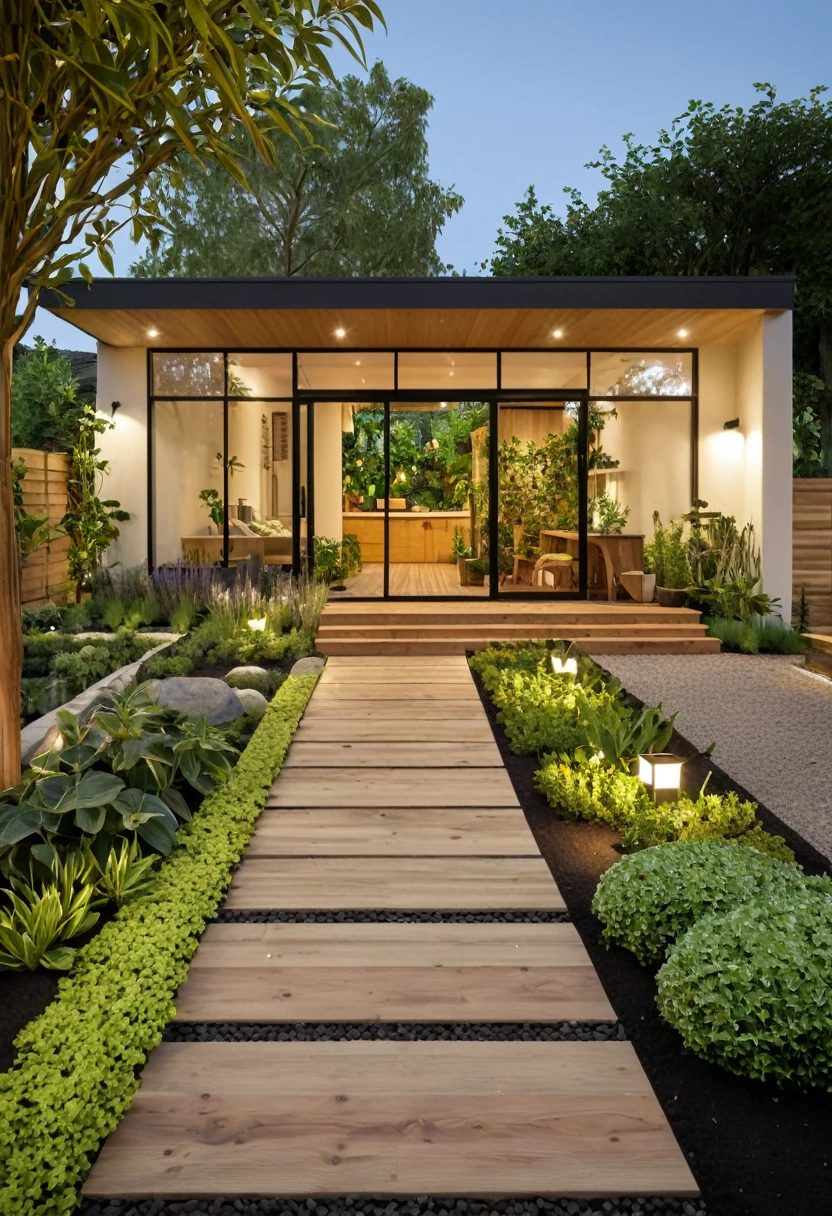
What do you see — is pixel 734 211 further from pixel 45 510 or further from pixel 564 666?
pixel 564 666

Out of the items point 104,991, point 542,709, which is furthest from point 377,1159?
point 542,709

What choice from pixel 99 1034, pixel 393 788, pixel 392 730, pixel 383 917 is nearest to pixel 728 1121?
pixel 383 917

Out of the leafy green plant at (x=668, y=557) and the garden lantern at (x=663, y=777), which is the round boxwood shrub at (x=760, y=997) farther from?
the leafy green plant at (x=668, y=557)

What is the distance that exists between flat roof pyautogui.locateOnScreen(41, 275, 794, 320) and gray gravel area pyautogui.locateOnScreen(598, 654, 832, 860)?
3.47m

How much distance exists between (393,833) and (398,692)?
3.10 metres

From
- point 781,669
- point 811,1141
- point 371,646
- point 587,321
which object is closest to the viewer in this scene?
point 811,1141

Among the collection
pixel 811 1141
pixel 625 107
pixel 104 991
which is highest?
pixel 625 107

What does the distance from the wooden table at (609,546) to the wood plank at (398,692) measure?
402 cm

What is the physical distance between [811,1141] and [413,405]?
10010 millimetres

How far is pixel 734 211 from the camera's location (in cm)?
1977

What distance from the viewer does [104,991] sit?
8.03 feet

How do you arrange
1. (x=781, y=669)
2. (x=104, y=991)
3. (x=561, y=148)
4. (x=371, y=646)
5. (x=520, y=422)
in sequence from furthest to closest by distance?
1. (x=561, y=148)
2. (x=520, y=422)
3. (x=371, y=646)
4. (x=781, y=669)
5. (x=104, y=991)

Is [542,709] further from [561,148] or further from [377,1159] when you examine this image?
[561,148]

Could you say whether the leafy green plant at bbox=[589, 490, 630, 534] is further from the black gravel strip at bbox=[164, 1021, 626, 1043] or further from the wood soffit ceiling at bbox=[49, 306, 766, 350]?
the black gravel strip at bbox=[164, 1021, 626, 1043]
